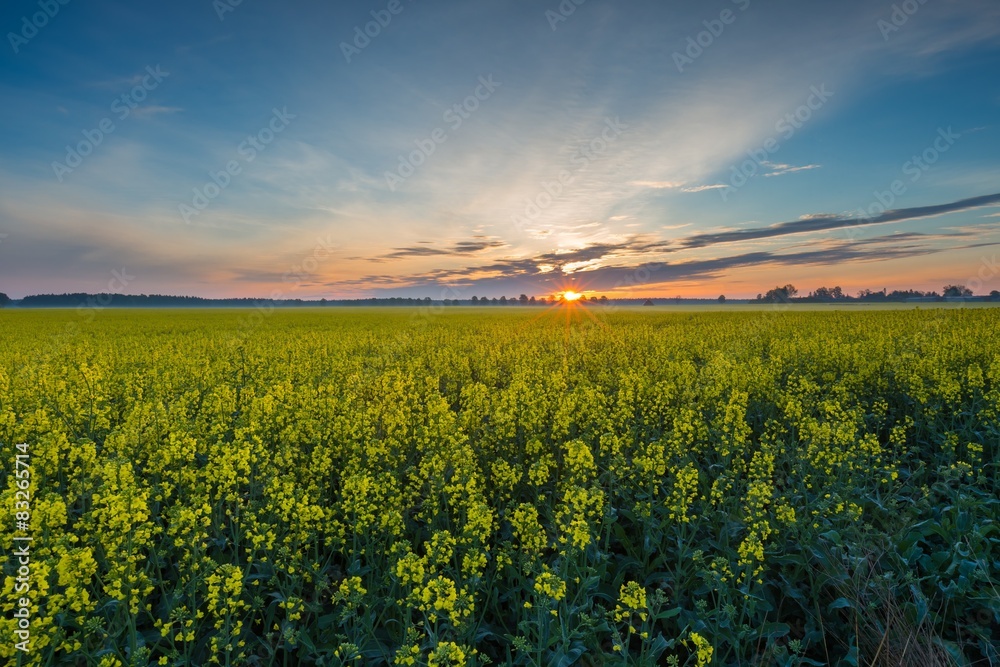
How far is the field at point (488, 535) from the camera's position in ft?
12.6

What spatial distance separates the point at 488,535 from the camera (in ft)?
15.8

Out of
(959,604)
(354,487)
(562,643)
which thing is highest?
(354,487)

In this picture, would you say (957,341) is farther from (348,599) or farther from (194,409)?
(194,409)

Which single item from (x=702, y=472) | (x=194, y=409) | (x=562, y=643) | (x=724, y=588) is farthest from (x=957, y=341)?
(x=194, y=409)

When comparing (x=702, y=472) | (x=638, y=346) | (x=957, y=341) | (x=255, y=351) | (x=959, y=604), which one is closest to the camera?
(x=959, y=604)

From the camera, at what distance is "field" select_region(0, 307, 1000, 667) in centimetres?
383

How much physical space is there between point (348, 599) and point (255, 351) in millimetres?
15429

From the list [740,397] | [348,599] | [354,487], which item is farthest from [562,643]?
[740,397]

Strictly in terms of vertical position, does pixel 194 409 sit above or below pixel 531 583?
above

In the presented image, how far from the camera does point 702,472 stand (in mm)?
7289

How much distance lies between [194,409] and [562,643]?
8885mm

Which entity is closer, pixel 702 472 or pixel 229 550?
pixel 229 550

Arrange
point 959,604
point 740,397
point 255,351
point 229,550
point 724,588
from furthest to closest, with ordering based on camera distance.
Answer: point 255,351 < point 740,397 < point 229,550 < point 959,604 < point 724,588

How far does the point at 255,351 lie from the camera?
1728cm
